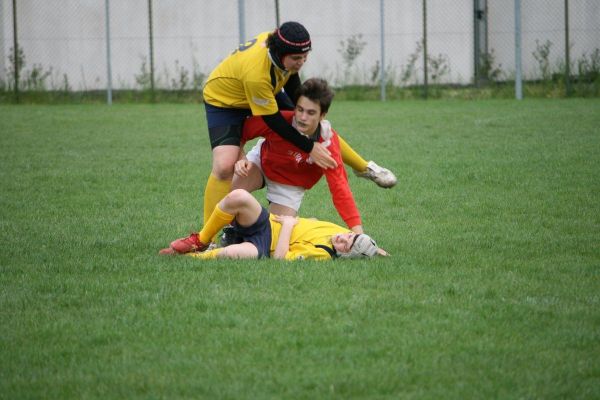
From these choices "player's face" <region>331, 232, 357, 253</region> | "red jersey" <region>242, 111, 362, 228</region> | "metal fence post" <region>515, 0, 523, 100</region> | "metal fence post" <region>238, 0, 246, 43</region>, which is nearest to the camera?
"player's face" <region>331, 232, 357, 253</region>

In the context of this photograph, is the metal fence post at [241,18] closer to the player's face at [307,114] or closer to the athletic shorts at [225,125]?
the athletic shorts at [225,125]

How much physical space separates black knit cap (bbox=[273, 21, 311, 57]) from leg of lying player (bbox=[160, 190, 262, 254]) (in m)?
0.95

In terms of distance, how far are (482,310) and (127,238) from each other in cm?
291

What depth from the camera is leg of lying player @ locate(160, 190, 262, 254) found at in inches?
225

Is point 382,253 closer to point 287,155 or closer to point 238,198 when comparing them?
point 238,198

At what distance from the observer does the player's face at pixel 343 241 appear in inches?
224

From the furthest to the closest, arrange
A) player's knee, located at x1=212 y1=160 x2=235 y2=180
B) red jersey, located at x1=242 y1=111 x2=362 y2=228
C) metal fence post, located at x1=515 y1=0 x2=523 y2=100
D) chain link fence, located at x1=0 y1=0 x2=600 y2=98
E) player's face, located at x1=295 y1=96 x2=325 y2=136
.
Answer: chain link fence, located at x1=0 y1=0 x2=600 y2=98 → metal fence post, located at x1=515 y1=0 x2=523 y2=100 → player's knee, located at x1=212 y1=160 x2=235 y2=180 → red jersey, located at x1=242 y1=111 x2=362 y2=228 → player's face, located at x1=295 y1=96 x2=325 y2=136

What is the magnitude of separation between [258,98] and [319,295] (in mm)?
1718

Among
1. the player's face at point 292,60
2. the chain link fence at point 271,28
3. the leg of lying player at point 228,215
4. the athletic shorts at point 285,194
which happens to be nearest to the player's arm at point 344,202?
the leg of lying player at point 228,215

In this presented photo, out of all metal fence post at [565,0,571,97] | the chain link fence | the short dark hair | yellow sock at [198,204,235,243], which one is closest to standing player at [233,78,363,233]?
the short dark hair

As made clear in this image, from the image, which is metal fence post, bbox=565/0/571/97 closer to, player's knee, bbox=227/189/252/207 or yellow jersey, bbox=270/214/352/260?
yellow jersey, bbox=270/214/352/260

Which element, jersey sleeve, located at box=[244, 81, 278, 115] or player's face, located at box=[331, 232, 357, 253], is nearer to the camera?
player's face, located at box=[331, 232, 357, 253]

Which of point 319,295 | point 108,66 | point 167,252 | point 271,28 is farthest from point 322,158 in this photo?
point 271,28

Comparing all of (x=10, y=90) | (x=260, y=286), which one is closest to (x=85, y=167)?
(x=260, y=286)
